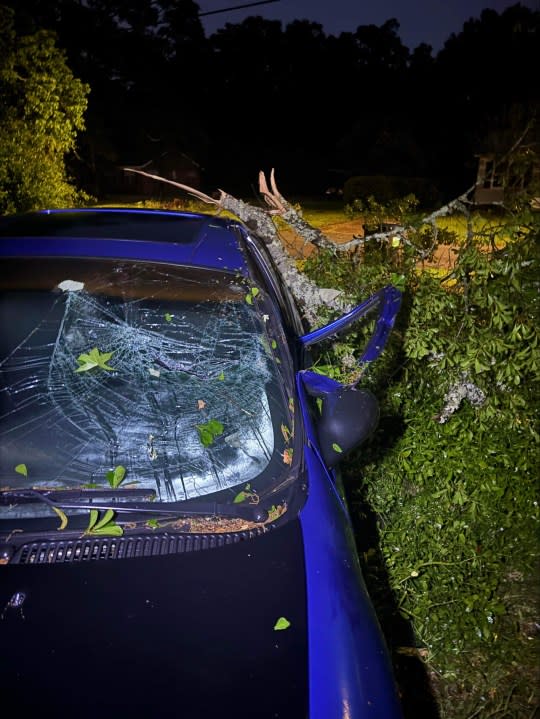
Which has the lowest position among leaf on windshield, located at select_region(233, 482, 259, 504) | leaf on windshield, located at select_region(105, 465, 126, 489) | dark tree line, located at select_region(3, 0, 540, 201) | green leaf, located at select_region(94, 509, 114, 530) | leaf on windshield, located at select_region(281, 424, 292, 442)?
green leaf, located at select_region(94, 509, 114, 530)

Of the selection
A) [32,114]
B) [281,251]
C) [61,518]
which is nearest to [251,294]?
[61,518]

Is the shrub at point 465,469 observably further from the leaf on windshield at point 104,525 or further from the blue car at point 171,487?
the leaf on windshield at point 104,525

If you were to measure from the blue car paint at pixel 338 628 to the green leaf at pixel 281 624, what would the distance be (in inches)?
2.3

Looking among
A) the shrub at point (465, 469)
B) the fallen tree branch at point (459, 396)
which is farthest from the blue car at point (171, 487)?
the fallen tree branch at point (459, 396)

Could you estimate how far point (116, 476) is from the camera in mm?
1692

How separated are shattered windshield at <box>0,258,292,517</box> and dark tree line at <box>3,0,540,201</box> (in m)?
8.64

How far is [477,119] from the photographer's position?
99.8ft

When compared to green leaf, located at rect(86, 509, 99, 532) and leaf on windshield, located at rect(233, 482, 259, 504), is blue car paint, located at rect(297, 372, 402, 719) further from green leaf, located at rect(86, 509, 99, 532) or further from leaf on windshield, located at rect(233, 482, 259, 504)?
green leaf, located at rect(86, 509, 99, 532)

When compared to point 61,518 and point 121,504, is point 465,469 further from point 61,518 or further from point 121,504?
point 61,518

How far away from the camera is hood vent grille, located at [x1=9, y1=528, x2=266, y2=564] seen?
143cm

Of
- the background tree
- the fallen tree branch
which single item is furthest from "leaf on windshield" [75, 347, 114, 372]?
the background tree

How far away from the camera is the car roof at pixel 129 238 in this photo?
2.27 m

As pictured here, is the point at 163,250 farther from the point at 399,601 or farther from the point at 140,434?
the point at 399,601

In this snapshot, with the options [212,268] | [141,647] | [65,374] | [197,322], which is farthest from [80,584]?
[212,268]
